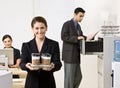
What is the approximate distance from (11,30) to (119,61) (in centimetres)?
298

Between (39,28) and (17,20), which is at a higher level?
(17,20)

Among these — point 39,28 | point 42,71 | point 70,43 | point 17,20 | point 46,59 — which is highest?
point 17,20

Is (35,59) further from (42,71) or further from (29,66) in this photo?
(42,71)

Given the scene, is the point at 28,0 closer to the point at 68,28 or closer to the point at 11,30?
the point at 11,30

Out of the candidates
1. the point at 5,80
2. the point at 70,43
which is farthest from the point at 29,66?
the point at 70,43

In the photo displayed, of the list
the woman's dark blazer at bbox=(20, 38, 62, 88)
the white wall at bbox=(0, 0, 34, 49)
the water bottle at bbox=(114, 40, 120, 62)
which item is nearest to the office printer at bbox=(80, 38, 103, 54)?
the water bottle at bbox=(114, 40, 120, 62)

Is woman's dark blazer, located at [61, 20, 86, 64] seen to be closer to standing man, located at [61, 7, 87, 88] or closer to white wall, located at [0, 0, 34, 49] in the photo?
standing man, located at [61, 7, 87, 88]

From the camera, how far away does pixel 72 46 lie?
4855 millimetres

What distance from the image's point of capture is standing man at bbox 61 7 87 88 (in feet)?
15.7

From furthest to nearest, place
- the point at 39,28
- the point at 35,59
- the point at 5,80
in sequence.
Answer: the point at 39,28 → the point at 35,59 → the point at 5,80

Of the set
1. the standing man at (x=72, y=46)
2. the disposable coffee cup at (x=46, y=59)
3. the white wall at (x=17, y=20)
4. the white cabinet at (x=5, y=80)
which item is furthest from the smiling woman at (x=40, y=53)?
the white wall at (x=17, y=20)

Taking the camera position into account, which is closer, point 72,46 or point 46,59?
point 46,59

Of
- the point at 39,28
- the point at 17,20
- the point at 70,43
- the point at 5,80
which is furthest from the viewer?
the point at 17,20

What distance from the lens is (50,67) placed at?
8.12 feet
